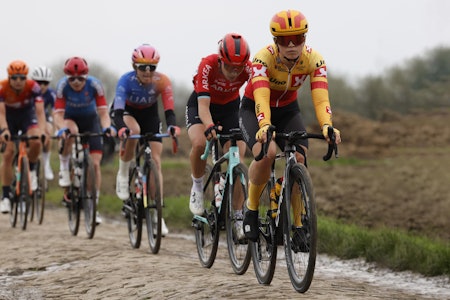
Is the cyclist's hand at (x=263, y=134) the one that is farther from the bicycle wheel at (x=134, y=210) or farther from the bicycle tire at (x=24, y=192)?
the bicycle tire at (x=24, y=192)

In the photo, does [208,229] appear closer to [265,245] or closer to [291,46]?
[265,245]

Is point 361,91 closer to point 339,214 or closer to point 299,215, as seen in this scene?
point 339,214

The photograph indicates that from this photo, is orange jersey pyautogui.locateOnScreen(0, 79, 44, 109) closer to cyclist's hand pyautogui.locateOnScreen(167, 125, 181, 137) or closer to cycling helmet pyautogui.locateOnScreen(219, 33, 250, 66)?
cyclist's hand pyautogui.locateOnScreen(167, 125, 181, 137)

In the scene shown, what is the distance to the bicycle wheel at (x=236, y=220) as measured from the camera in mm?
8648

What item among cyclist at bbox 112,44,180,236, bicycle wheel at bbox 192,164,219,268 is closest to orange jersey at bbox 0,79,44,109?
cyclist at bbox 112,44,180,236

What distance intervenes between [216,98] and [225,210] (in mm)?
1472

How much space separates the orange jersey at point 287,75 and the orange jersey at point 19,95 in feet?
25.8

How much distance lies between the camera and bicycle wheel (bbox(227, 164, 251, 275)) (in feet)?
28.4

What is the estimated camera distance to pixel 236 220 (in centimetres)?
884

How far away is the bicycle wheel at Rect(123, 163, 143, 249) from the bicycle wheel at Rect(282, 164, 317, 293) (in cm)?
430

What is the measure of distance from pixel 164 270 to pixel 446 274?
345cm

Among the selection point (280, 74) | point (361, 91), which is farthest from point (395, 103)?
point (280, 74)

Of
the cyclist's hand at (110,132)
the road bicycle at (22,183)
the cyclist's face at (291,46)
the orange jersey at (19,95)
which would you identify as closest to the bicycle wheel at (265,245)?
the cyclist's face at (291,46)

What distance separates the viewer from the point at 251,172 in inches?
313
